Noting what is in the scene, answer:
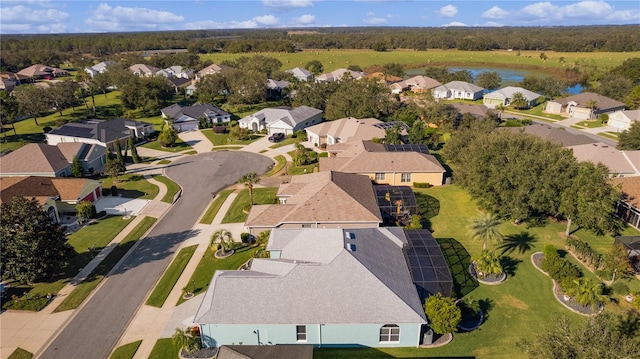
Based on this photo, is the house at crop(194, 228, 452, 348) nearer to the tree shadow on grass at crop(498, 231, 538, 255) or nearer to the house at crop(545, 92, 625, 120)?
the tree shadow on grass at crop(498, 231, 538, 255)

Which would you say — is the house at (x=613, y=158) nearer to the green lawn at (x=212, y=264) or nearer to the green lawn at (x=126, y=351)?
the green lawn at (x=212, y=264)

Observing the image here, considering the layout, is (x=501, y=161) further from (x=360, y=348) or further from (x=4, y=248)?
(x=4, y=248)

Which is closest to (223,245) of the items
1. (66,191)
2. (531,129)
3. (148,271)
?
(148,271)

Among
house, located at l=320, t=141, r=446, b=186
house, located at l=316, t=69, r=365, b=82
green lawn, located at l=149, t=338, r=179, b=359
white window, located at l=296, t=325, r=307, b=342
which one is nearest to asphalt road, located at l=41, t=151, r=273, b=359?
green lawn, located at l=149, t=338, r=179, b=359

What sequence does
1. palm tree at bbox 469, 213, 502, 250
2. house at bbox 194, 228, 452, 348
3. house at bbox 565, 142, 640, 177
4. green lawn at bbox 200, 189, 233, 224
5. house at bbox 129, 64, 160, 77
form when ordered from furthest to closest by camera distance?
house at bbox 129, 64, 160, 77 → house at bbox 565, 142, 640, 177 → green lawn at bbox 200, 189, 233, 224 → palm tree at bbox 469, 213, 502, 250 → house at bbox 194, 228, 452, 348

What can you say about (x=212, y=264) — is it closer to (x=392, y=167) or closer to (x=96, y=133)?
(x=392, y=167)

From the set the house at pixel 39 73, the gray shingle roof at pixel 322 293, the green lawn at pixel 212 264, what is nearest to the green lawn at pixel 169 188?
the green lawn at pixel 212 264

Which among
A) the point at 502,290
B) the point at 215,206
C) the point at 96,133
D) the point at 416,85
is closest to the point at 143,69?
the point at 96,133
